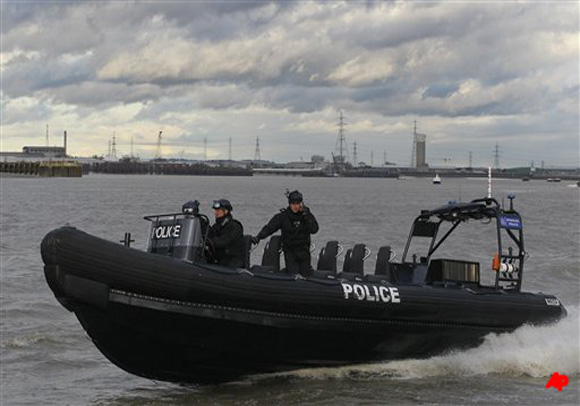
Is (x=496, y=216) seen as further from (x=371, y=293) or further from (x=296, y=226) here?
(x=296, y=226)

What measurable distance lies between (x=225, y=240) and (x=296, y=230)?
892mm

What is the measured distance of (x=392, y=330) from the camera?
10.4m

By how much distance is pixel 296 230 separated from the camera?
10.5 meters

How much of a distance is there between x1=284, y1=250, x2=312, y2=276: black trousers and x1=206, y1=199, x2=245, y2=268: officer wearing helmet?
2.10 feet

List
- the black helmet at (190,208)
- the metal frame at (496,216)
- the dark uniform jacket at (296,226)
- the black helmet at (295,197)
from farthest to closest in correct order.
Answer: the metal frame at (496,216) < the dark uniform jacket at (296,226) < the black helmet at (295,197) < the black helmet at (190,208)

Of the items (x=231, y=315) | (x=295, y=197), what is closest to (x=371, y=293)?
(x=295, y=197)

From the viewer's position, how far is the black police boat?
9008 mm

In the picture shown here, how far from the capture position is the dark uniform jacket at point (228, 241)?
10.2 metres

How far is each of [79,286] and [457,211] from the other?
17.9ft

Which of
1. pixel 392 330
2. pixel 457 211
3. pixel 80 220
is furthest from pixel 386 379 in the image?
pixel 80 220

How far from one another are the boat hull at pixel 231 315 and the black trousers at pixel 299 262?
0.66 meters
